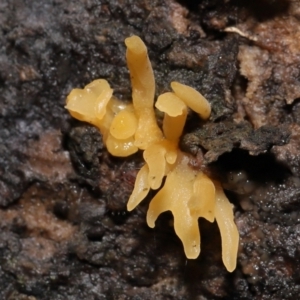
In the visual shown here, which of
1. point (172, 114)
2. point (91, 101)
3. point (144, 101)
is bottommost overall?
point (91, 101)

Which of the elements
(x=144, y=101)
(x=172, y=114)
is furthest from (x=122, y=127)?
(x=172, y=114)

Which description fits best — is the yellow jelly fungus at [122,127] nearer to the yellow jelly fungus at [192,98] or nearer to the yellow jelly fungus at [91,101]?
the yellow jelly fungus at [91,101]

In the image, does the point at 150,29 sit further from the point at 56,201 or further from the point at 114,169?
the point at 56,201

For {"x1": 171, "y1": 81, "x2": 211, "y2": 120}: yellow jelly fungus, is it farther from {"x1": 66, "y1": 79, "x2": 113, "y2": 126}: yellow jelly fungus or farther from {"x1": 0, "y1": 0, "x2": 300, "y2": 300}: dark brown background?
{"x1": 66, "y1": 79, "x2": 113, "y2": 126}: yellow jelly fungus

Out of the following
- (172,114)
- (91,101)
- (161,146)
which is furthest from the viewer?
(91,101)

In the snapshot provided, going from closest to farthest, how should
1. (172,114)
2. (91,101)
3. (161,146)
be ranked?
(172,114) → (161,146) → (91,101)

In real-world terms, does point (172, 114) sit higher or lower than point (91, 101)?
higher

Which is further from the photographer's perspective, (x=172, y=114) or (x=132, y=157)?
(x=132, y=157)

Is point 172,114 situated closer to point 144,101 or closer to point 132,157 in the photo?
point 144,101
